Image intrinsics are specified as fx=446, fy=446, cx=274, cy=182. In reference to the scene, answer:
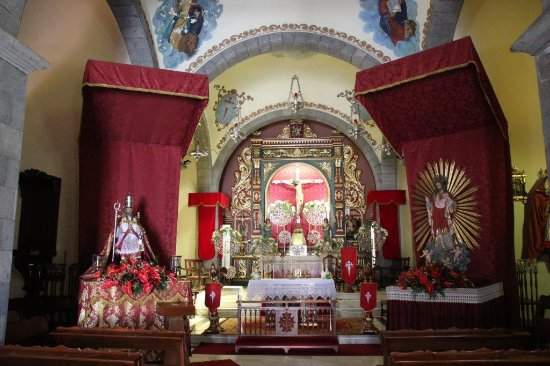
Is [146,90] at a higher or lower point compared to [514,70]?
lower

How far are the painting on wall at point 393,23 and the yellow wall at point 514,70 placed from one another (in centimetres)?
84

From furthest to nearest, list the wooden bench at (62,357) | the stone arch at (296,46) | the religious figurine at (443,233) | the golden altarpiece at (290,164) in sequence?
the golden altarpiece at (290,164)
the stone arch at (296,46)
the religious figurine at (443,233)
the wooden bench at (62,357)

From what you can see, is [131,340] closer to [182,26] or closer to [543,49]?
[543,49]

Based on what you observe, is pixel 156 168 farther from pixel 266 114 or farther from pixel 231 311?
pixel 266 114

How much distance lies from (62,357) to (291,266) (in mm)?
7848

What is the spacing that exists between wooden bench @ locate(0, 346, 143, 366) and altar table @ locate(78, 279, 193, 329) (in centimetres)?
222

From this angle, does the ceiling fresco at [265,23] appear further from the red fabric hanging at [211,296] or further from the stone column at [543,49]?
the red fabric hanging at [211,296]

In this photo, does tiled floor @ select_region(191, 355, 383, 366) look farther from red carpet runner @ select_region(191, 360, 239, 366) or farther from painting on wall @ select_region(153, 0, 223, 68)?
painting on wall @ select_region(153, 0, 223, 68)

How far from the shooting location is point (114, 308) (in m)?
5.73

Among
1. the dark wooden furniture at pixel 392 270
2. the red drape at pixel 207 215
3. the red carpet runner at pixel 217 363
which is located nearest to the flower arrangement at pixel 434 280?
the red carpet runner at pixel 217 363

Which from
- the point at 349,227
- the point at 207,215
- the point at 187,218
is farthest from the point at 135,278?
the point at 349,227

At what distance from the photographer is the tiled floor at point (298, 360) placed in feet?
18.2

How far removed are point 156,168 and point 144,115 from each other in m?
0.84

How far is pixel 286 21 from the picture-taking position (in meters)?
9.01
